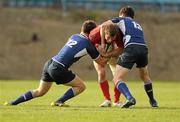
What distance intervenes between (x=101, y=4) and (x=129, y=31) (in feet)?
145

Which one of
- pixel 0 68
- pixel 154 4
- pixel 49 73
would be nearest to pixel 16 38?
pixel 0 68

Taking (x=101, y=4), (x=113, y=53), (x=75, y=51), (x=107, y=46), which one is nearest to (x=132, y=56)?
(x=113, y=53)

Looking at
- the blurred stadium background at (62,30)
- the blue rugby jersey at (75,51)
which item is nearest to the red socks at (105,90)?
the blue rugby jersey at (75,51)

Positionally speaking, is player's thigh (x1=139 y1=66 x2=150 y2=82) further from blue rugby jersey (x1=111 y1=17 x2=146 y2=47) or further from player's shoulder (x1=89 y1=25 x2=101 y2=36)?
player's shoulder (x1=89 y1=25 x2=101 y2=36)

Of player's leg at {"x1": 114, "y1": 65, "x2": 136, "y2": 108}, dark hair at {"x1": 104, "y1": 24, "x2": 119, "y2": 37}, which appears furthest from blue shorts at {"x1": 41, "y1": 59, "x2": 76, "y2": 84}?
dark hair at {"x1": 104, "y1": 24, "x2": 119, "y2": 37}

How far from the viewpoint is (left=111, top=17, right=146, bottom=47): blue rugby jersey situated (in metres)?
15.3

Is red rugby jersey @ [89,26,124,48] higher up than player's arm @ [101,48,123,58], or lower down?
higher up

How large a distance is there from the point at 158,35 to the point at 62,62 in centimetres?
Result: 4067

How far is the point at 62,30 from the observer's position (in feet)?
177

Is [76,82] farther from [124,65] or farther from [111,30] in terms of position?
[111,30]

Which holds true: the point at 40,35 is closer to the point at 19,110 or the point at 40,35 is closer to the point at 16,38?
the point at 16,38

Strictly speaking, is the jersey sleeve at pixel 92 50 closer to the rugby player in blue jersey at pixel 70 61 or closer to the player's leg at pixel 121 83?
the rugby player in blue jersey at pixel 70 61

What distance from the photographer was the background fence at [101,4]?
57.7 m

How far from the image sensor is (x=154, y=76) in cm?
4950
